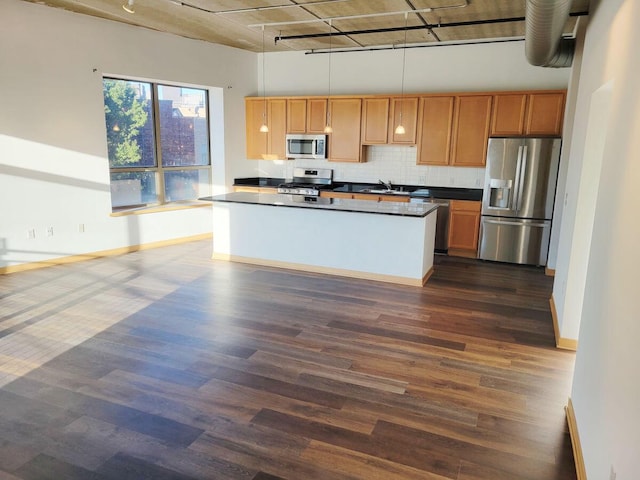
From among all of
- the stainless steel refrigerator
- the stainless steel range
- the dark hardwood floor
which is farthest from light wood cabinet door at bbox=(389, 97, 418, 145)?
the dark hardwood floor

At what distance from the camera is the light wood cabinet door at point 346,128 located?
729cm

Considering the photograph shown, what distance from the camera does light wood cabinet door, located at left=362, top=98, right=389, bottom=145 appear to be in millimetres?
7102

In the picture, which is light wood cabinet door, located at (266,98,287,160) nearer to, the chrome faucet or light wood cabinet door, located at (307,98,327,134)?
light wood cabinet door, located at (307,98,327,134)

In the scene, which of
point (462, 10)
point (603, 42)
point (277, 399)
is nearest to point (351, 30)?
point (462, 10)

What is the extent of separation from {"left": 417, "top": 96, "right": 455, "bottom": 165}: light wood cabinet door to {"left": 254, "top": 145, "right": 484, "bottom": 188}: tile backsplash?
1.18 feet

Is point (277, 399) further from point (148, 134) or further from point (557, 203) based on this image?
point (148, 134)

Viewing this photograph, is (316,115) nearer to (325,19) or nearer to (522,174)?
(325,19)

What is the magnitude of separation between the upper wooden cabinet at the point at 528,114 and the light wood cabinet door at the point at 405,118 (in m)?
1.11

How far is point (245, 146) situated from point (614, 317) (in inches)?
276

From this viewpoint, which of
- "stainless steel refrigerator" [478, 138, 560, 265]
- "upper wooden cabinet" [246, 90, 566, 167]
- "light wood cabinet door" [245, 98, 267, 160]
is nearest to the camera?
"stainless steel refrigerator" [478, 138, 560, 265]

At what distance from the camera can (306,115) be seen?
7.62 meters

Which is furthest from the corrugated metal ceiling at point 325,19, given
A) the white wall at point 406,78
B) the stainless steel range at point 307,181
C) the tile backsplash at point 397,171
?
the stainless steel range at point 307,181

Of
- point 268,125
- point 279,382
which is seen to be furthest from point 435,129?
point 279,382

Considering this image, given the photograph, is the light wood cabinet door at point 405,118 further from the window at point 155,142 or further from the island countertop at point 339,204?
the window at point 155,142
